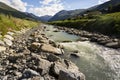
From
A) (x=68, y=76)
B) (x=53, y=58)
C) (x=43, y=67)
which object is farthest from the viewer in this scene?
(x=53, y=58)

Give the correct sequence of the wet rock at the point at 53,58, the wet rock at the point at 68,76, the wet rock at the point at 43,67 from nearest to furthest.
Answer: the wet rock at the point at 68,76 < the wet rock at the point at 43,67 < the wet rock at the point at 53,58

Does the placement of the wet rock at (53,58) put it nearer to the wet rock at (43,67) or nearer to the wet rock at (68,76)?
the wet rock at (43,67)

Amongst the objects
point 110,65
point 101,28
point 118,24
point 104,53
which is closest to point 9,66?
point 110,65

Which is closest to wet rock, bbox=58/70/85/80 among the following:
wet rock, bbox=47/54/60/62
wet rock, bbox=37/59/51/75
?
wet rock, bbox=37/59/51/75

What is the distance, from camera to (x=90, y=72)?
2728 centimetres

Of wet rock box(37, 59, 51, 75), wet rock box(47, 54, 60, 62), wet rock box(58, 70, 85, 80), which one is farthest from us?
wet rock box(47, 54, 60, 62)

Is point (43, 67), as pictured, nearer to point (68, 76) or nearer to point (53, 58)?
point (68, 76)

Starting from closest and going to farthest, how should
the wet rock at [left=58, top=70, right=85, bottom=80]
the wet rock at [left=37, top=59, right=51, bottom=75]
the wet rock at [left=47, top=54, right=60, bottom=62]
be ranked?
the wet rock at [left=58, top=70, right=85, bottom=80] < the wet rock at [left=37, top=59, right=51, bottom=75] < the wet rock at [left=47, top=54, right=60, bottom=62]

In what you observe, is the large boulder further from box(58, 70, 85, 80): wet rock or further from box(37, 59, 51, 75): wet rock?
box(58, 70, 85, 80): wet rock

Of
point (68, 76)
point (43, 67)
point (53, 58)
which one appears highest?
point (43, 67)

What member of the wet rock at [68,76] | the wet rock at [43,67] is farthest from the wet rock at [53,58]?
the wet rock at [68,76]

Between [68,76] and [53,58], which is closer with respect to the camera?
[68,76]

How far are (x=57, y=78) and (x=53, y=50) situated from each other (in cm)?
1539

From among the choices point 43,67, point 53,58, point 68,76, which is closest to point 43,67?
point 43,67
